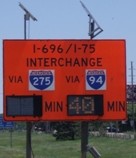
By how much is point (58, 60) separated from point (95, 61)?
1.13 m

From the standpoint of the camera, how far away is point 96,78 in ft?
62.3

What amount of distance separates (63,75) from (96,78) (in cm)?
101

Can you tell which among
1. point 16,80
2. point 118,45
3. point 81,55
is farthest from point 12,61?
point 118,45

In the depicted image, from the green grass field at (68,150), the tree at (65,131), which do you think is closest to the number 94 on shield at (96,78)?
the green grass field at (68,150)

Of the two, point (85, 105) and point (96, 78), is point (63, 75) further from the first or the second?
point (85, 105)

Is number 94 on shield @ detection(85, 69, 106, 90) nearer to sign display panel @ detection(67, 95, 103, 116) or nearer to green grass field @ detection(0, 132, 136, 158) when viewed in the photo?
sign display panel @ detection(67, 95, 103, 116)

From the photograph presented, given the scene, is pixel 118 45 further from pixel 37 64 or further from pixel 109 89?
pixel 37 64

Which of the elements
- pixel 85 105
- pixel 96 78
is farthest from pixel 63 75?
pixel 85 105

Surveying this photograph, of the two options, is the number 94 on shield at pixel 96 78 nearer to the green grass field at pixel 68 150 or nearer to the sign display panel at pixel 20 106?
the sign display panel at pixel 20 106

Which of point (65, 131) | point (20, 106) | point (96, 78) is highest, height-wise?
point (96, 78)

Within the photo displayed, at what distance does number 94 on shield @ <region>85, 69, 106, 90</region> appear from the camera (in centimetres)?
1892

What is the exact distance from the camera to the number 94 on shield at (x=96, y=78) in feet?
62.1

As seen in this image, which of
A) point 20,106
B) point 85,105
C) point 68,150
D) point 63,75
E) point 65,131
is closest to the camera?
point 85,105

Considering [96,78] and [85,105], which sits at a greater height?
[96,78]
